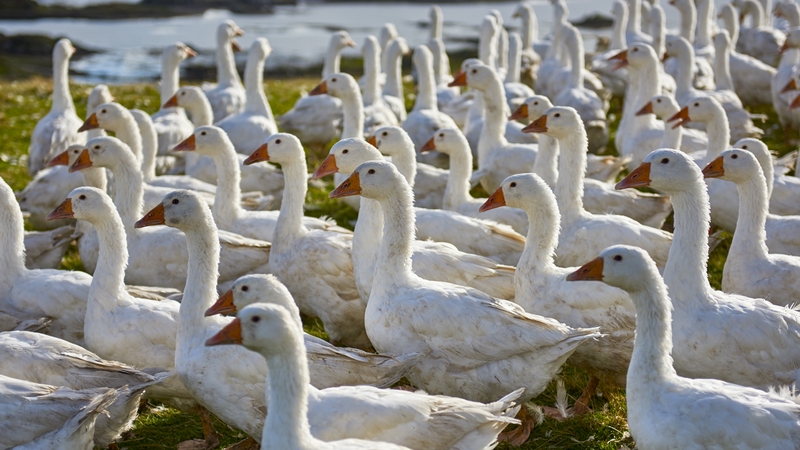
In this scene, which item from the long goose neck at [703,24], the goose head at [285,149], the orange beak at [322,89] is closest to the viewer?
the goose head at [285,149]

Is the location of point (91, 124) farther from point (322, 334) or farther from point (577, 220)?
point (577, 220)

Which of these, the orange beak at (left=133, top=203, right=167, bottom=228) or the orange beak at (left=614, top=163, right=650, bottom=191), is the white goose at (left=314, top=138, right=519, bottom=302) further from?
the orange beak at (left=133, top=203, right=167, bottom=228)

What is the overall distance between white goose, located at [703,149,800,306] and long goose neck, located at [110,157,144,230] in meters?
5.16

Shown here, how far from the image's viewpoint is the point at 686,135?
35.3 feet

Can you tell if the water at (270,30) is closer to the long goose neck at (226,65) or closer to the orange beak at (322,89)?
the long goose neck at (226,65)

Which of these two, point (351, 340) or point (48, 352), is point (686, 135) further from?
point (48, 352)

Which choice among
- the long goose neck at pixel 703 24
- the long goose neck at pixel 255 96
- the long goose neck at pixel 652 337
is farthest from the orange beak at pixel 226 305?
the long goose neck at pixel 703 24

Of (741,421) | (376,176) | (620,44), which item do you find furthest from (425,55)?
(741,421)

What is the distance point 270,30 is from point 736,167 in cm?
4362

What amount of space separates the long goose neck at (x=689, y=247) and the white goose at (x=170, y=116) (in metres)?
7.75

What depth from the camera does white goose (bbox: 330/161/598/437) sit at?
560 cm

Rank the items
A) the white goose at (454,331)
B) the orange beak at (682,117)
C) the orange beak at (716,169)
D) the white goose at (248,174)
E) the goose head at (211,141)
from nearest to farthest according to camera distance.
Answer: the white goose at (454,331)
the orange beak at (716,169)
the goose head at (211,141)
the orange beak at (682,117)
the white goose at (248,174)

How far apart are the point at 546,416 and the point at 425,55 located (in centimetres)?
792

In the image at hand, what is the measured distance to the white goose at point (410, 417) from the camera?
465 cm
